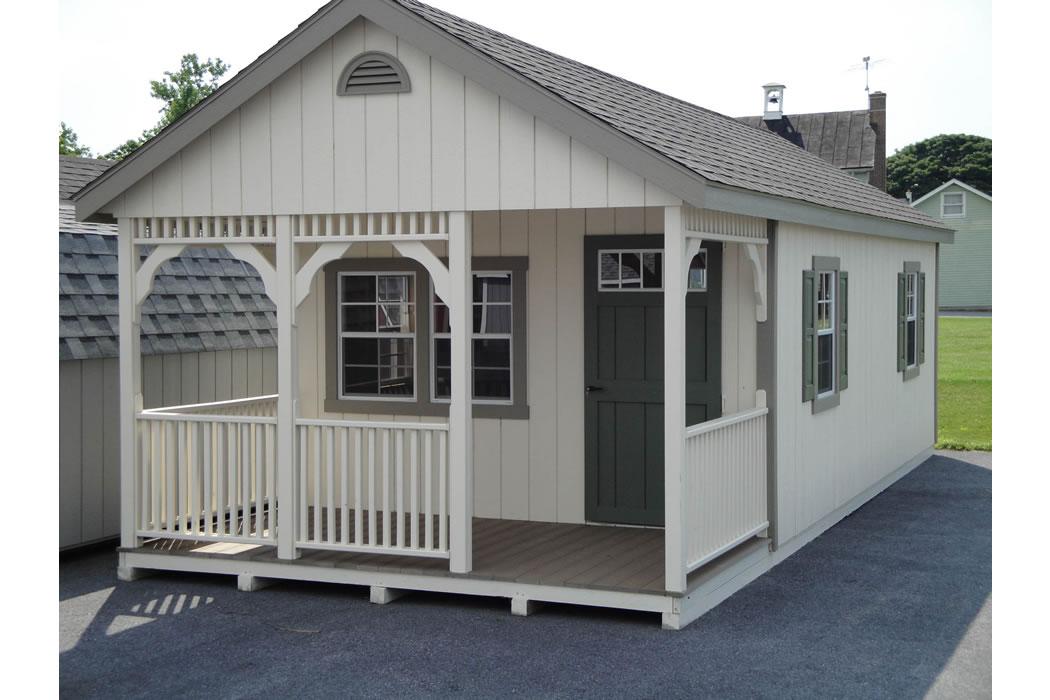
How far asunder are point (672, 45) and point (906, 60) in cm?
2317

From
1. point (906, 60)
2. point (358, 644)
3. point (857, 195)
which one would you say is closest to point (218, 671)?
point (358, 644)

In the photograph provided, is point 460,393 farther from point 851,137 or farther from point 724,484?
point 851,137

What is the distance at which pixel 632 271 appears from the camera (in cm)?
951

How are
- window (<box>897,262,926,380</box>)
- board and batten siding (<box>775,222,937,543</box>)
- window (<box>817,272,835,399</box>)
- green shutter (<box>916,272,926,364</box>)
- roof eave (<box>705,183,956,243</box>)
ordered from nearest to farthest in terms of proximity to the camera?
roof eave (<box>705,183,956,243</box>), board and batten siding (<box>775,222,937,543</box>), window (<box>817,272,835,399</box>), window (<box>897,262,926,380</box>), green shutter (<box>916,272,926,364</box>)

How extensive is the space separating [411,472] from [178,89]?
40.3 metres

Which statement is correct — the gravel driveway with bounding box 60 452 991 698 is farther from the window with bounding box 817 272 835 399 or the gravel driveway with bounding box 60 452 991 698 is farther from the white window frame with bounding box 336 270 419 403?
the white window frame with bounding box 336 270 419 403

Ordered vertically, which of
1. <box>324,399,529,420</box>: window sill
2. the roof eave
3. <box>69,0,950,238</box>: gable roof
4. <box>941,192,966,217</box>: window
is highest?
<box>941,192,966,217</box>: window

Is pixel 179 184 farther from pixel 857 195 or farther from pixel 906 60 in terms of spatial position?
pixel 906 60

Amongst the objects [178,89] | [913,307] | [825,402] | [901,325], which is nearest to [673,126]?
[825,402]

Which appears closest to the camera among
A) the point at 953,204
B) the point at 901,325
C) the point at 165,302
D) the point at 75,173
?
the point at 165,302

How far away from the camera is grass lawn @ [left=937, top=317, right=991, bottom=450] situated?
17.9m

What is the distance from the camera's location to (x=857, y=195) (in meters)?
12.5

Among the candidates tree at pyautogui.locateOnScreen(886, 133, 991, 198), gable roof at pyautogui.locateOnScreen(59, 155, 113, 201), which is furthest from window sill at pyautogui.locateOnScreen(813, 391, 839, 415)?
tree at pyautogui.locateOnScreen(886, 133, 991, 198)

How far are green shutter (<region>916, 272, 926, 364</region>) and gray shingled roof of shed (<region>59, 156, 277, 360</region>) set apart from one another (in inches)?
288
